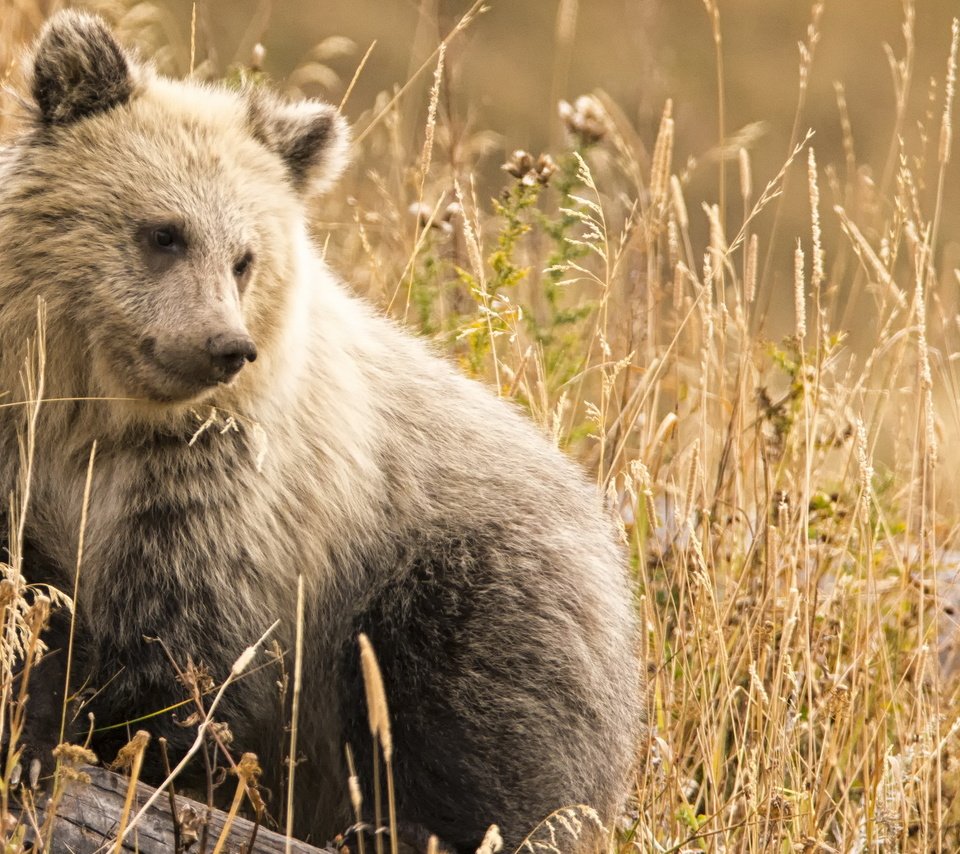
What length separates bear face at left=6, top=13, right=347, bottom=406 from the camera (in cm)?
379

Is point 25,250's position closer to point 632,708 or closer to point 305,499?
point 305,499

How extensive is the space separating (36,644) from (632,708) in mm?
2038

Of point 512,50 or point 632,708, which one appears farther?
point 512,50

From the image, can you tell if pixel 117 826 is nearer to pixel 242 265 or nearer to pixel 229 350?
pixel 229 350

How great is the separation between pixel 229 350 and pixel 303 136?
102cm

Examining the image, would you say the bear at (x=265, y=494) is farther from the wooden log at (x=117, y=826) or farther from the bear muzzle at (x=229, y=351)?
the wooden log at (x=117, y=826)

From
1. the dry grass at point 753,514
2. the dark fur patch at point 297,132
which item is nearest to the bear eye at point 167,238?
the dark fur patch at point 297,132

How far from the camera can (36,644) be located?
2719 millimetres

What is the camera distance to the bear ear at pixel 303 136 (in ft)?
14.2

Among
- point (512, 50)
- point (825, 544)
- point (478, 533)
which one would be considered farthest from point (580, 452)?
point (512, 50)

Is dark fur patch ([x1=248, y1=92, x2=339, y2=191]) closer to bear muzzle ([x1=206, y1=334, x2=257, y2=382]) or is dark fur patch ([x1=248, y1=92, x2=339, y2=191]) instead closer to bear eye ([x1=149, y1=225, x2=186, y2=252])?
bear eye ([x1=149, y1=225, x2=186, y2=252])

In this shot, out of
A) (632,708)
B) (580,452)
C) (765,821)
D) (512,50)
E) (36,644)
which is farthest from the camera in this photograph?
(512,50)

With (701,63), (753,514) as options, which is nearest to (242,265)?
(753,514)

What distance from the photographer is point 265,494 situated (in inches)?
160
